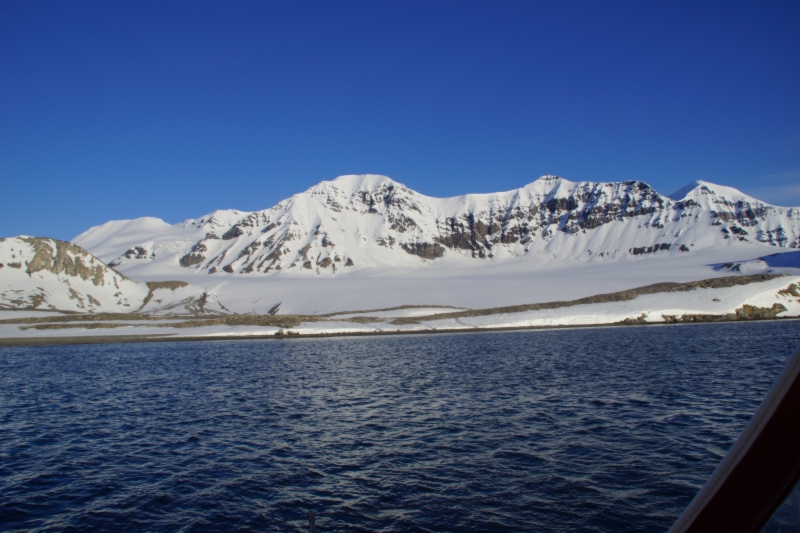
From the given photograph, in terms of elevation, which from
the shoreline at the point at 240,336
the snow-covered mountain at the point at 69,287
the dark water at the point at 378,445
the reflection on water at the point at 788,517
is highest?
the snow-covered mountain at the point at 69,287

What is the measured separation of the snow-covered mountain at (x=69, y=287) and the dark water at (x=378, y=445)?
73657 mm

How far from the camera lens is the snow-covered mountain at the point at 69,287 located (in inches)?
3851

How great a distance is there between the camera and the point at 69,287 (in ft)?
344

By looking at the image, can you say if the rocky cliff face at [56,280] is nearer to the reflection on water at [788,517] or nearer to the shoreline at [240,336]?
the shoreline at [240,336]

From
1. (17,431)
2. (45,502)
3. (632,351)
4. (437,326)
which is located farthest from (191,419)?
(437,326)

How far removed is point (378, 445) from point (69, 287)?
109 m

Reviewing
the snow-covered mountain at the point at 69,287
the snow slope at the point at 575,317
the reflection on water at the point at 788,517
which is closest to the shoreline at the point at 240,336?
A: the snow slope at the point at 575,317

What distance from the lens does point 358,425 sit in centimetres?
2009

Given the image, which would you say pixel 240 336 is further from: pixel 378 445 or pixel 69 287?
pixel 378 445

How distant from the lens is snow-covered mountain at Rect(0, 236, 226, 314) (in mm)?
97812

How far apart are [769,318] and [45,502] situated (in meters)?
88.6

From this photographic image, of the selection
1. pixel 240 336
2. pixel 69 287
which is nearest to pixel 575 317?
pixel 240 336

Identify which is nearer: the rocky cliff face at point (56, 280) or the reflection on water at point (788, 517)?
the reflection on water at point (788, 517)

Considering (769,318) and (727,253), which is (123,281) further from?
(727,253)
